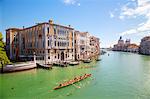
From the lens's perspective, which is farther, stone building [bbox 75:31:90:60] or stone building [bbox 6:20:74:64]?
stone building [bbox 75:31:90:60]

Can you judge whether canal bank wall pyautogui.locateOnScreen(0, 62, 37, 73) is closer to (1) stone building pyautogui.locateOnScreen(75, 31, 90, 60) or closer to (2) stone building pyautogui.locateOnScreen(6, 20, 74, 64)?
(2) stone building pyautogui.locateOnScreen(6, 20, 74, 64)

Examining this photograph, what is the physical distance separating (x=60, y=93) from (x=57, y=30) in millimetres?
12041

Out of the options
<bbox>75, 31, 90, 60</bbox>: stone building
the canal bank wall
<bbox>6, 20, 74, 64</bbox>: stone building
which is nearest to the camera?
the canal bank wall

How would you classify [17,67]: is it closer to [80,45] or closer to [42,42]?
[42,42]

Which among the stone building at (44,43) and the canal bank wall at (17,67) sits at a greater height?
the stone building at (44,43)

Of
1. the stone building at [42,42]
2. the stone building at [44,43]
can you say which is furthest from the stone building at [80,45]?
the stone building at [42,42]

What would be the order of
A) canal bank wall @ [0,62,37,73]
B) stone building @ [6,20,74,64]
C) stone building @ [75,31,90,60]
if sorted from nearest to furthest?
canal bank wall @ [0,62,37,73] → stone building @ [6,20,74,64] → stone building @ [75,31,90,60]

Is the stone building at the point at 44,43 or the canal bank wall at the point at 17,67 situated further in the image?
the stone building at the point at 44,43

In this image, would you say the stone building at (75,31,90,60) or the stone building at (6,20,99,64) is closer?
the stone building at (6,20,99,64)

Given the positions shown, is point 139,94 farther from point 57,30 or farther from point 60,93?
point 57,30

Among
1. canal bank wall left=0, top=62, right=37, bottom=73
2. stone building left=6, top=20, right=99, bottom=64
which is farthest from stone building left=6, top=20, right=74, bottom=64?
canal bank wall left=0, top=62, right=37, bottom=73

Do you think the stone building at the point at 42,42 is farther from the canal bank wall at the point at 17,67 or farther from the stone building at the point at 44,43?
the canal bank wall at the point at 17,67

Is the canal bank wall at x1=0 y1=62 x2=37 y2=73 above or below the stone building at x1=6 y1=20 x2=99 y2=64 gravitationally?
below

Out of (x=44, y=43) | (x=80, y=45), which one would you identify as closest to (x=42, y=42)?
(x=44, y=43)
